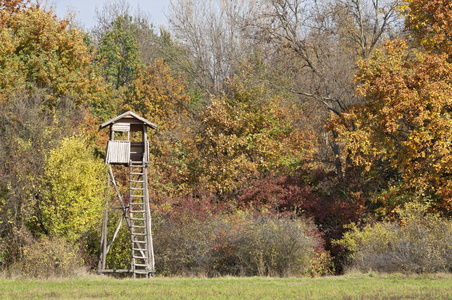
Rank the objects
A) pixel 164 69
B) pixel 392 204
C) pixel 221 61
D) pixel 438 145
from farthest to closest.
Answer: pixel 164 69 < pixel 221 61 < pixel 392 204 < pixel 438 145

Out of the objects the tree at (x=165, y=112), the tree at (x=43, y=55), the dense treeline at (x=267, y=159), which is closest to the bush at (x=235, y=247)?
the dense treeline at (x=267, y=159)

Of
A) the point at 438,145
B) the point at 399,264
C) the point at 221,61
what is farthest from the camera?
the point at 221,61

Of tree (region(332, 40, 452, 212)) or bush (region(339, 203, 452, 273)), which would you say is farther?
tree (region(332, 40, 452, 212))

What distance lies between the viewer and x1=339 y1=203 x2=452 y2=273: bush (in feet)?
52.0

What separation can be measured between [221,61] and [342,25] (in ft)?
35.0

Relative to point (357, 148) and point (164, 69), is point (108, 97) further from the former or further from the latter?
point (357, 148)

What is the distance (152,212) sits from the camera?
21609mm

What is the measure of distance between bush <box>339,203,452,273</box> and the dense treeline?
0.06m

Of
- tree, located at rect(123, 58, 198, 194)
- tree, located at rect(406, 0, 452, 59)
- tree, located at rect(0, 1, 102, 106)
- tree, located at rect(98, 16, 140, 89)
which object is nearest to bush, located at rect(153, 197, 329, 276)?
tree, located at rect(123, 58, 198, 194)

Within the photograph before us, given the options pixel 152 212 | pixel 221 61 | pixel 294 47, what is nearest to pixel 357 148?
pixel 294 47

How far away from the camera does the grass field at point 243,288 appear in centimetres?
1215

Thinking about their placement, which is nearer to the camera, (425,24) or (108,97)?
(425,24)

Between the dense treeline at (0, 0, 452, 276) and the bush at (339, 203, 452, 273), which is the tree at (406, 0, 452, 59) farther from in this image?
the bush at (339, 203, 452, 273)

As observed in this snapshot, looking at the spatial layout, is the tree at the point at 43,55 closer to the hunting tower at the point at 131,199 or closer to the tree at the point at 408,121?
the hunting tower at the point at 131,199
